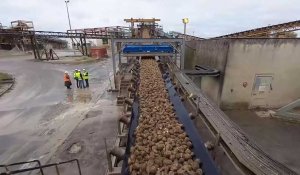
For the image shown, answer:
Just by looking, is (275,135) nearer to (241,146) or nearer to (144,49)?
(241,146)

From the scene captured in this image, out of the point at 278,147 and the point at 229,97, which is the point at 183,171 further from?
the point at 229,97

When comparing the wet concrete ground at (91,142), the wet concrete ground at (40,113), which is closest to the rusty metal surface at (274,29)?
the wet concrete ground at (40,113)

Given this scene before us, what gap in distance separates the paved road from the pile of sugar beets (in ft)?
11.9

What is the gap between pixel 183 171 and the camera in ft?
10.1

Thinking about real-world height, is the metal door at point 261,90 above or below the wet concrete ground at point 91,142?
above

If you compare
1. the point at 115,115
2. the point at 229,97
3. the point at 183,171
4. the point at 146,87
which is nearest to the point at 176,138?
the point at 183,171

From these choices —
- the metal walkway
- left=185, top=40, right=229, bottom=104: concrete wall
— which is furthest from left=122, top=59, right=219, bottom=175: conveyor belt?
left=185, top=40, right=229, bottom=104: concrete wall

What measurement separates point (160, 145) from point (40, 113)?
26.3 feet

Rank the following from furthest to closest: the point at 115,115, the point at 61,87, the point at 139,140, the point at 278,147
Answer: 1. the point at 61,87
2. the point at 115,115
3. the point at 278,147
4. the point at 139,140

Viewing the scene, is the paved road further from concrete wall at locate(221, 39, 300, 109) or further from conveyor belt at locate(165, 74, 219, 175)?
concrete wall at locate(221, 39, 300, 109)

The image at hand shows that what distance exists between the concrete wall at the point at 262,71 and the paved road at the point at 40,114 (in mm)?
7154

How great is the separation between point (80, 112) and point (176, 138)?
6.73 metres

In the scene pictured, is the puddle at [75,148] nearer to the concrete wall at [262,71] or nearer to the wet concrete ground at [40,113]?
the wet concrete ground at [40,113]

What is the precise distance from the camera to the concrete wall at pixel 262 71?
393 inches
